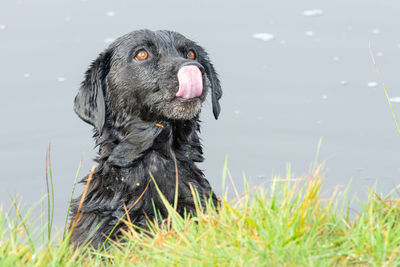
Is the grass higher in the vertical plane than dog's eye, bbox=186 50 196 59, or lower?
lower

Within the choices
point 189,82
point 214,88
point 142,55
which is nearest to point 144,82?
point 142,55

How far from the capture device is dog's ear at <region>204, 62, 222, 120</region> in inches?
190

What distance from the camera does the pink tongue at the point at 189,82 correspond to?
13.5ft

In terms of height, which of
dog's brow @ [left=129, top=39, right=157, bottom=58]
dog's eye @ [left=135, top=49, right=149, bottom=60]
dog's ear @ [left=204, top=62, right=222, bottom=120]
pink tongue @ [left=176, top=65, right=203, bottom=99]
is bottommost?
dog's ear @ [left=204, top=62, right=222, bottom=120]

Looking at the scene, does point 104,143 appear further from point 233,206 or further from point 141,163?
point 233,206

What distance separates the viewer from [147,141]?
14.4 feet

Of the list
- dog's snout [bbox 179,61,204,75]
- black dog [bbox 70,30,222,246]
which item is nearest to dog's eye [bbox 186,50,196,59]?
black dog [bbox 70,30,222,246]

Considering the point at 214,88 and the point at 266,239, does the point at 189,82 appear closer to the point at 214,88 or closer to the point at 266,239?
the point at 214,88

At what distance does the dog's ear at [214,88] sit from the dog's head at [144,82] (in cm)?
30

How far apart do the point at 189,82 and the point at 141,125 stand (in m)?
0.52

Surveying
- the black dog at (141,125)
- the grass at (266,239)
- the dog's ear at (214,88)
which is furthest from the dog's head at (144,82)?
the grass at (266,239)

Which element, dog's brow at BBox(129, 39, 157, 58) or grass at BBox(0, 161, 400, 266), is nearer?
grass at BBox(0, 161, 400, 266)

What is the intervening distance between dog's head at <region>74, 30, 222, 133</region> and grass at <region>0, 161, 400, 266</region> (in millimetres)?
1071

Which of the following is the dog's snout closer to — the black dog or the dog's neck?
the black dog
